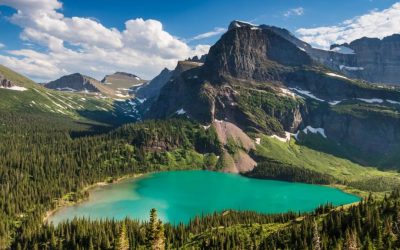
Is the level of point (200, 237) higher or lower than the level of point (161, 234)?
lower

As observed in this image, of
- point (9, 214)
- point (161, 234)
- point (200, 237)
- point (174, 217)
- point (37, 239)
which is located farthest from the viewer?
point (174, 217)

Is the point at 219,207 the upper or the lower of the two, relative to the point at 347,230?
lower

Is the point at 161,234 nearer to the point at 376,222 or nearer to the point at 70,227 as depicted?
the point at 376,222

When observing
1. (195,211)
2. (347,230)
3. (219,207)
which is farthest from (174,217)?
(347,230)

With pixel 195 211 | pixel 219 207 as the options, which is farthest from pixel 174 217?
pixel 219 207

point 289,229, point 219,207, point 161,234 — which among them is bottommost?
point 219,207

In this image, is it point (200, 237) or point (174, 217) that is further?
point (174, 217)

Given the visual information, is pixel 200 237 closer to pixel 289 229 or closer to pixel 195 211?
pixel 289 229

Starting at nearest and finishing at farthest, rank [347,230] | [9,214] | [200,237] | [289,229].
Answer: [347,230], [289,229], [200,237], [9,214]

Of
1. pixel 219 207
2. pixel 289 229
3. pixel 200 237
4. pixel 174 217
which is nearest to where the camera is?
pixel 289 229

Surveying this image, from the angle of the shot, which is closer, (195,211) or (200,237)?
(200,237)
